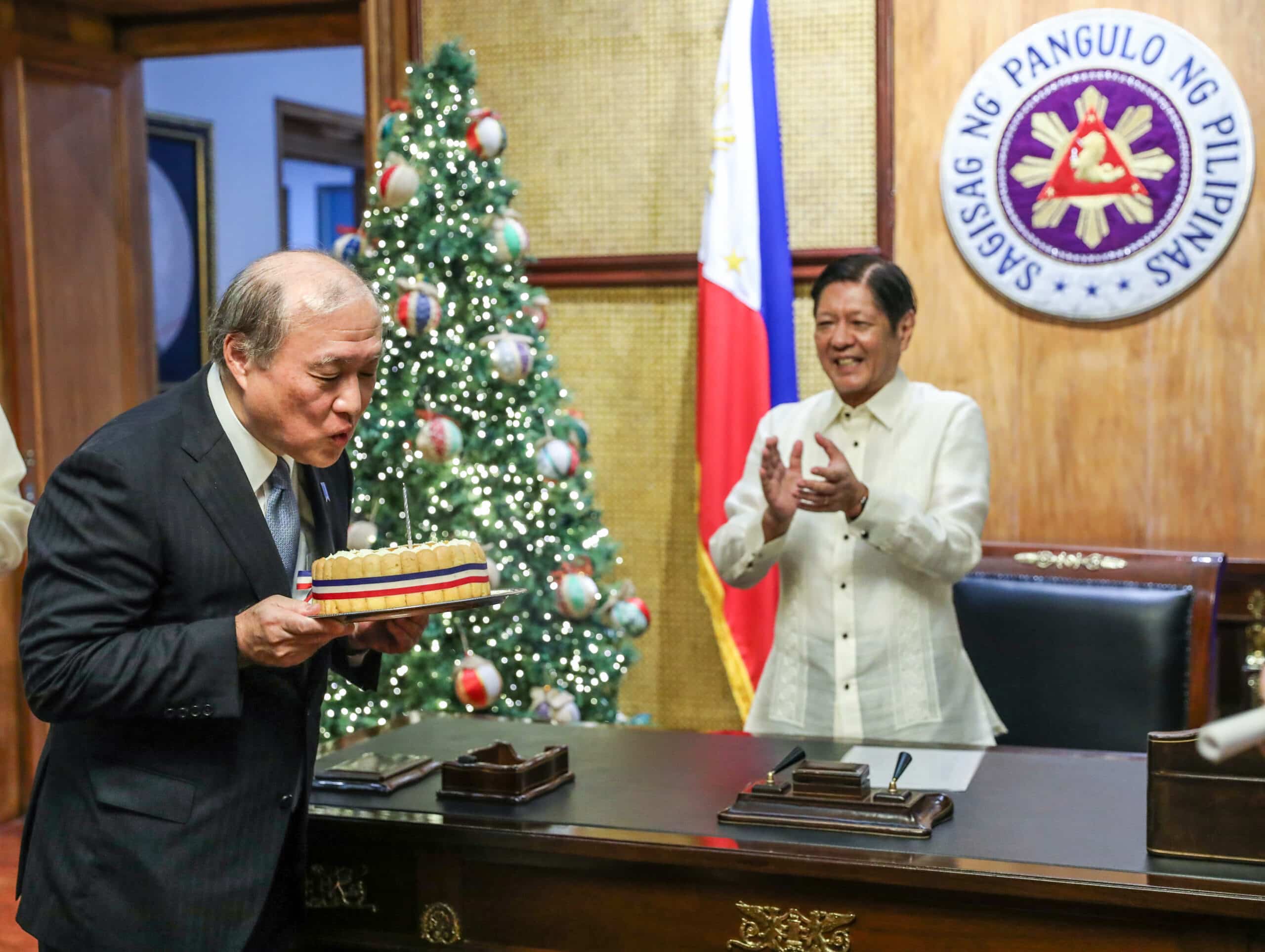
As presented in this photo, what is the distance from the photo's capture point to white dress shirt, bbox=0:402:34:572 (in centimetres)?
259

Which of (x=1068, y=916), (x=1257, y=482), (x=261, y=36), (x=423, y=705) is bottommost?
(x=423, y=705)

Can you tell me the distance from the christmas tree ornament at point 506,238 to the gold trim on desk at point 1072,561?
63.5 inches

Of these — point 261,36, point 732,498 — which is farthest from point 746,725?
point 261,36

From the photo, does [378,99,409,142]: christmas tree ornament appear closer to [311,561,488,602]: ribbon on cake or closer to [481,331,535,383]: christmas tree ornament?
[481,331,535,383]: christmas tree ornament

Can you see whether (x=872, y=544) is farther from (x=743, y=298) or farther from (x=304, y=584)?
(x=743, y=298)

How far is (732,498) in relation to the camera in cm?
276

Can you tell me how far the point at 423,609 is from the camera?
5.04 feet

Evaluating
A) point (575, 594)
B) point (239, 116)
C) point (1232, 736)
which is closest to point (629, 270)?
point (575, 594)

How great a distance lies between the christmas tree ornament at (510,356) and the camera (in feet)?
11.9

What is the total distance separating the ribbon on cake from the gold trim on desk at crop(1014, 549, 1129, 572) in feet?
6.20

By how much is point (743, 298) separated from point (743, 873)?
246 centimetres

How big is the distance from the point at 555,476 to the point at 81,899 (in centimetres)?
223

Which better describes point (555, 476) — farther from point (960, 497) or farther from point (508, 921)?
point (508, 921)

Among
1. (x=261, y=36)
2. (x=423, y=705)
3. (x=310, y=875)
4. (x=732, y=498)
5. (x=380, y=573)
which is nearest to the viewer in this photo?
(x=380, y=573)
